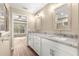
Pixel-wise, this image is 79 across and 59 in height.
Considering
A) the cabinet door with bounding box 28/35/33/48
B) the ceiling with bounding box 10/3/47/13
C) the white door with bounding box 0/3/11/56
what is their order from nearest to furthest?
the white door with bounding box 0/3/11/56 → the ceiling with bounding box 10/3/47/13 → the cabinet door with bounding box 28/35/33/48

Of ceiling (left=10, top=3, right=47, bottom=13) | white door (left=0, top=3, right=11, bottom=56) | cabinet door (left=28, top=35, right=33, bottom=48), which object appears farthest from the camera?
cabinet door (left=28, top=35, right=33, bottom=48)

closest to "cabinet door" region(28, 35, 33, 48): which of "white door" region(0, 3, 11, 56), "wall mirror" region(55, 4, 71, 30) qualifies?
Result: "white door" region(0, 3, 11, 56)

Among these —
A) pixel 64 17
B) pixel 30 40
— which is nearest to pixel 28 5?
pixel 64 17

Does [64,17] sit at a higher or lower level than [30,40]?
higher

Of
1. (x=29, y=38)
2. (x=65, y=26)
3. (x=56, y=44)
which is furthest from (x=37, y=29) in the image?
(x=56, y=44)

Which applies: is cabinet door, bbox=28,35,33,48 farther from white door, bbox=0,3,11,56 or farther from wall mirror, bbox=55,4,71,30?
wall mirror, bbox=55,4,71,30

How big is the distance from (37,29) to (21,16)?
1085mm

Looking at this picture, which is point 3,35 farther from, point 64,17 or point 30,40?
point 30,40

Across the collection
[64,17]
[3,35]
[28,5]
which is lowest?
[3,35]

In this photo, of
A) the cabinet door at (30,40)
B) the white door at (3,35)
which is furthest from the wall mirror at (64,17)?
the cabinet door at (30,40)

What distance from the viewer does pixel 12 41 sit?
3.84 meters

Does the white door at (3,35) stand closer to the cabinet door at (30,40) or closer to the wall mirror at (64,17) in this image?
the wall mirror at (64,17)

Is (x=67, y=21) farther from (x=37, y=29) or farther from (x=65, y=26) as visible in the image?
(x=37, y=29)

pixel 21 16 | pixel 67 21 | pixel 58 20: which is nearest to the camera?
pixel 67 21
